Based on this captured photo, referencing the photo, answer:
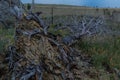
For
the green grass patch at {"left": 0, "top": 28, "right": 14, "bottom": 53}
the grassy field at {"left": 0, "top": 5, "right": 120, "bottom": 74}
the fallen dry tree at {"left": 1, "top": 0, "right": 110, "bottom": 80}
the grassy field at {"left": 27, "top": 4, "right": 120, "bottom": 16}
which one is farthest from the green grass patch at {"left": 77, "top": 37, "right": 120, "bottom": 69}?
the grassy field at {"left": 27, "top": 4, "right": 120, "bottom": 16}

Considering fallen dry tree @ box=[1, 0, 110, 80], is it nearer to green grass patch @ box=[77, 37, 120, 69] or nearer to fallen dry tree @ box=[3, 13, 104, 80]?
fallen dry tree @ box=[3, 13, 104, 80]

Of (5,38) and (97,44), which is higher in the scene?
(5,38)

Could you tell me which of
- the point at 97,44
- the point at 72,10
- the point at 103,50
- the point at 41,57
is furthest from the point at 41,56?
the point at 72,10

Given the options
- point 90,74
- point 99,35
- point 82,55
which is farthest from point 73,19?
point 90,74

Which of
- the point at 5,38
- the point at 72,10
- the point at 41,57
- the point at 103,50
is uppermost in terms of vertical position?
the point at 72,10

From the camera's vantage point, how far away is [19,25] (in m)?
7.48

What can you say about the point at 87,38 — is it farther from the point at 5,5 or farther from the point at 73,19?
the point at 5,5

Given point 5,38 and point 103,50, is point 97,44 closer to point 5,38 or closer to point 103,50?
point 103,50

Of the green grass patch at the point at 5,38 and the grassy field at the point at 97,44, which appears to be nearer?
the green grass patch at the point at 5,38

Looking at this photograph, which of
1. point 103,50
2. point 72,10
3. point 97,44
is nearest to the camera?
point 103,50

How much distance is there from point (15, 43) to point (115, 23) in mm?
3718

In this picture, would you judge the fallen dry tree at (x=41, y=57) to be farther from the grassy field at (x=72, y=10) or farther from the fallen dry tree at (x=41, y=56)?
the grassy field at (x=72, y=10)

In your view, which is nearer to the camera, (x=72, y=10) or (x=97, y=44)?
(x=97, y=44)

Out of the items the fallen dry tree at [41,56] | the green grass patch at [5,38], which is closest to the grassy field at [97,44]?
the green grass patch at [5,38]
